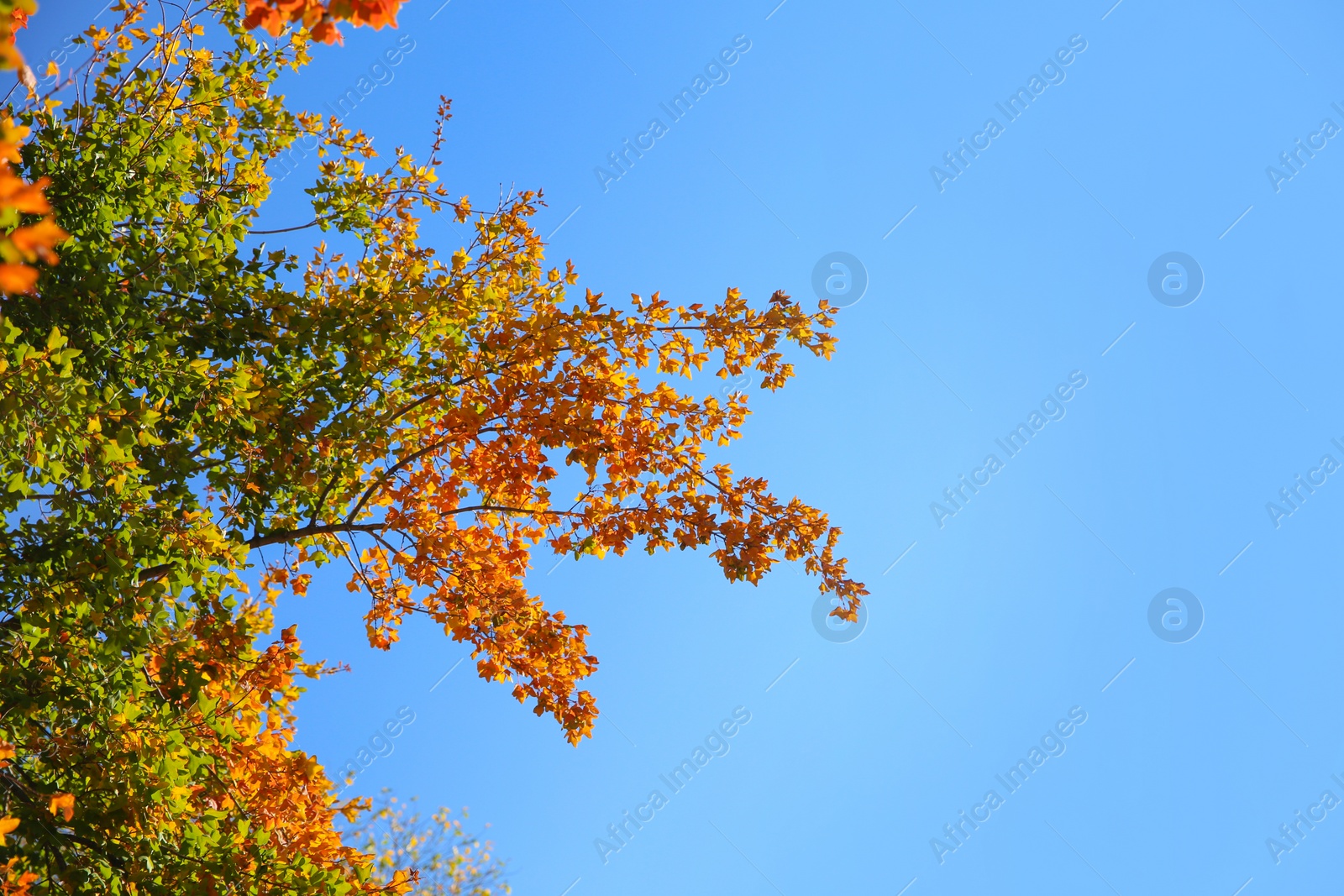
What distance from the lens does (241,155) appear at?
5.84m

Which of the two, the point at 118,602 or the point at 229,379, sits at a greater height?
the point at 229,379

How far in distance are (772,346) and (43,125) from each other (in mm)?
4388

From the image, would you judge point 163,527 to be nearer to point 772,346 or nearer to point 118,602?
point 118,602

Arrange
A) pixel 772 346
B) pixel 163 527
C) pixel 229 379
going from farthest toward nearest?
pixel 772 346 < pixel 229 379 < pixel 163 527

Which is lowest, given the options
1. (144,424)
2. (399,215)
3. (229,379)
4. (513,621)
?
(513,621)

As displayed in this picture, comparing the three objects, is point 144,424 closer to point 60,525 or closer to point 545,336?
point 60,525

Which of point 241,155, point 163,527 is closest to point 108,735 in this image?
point 163,527

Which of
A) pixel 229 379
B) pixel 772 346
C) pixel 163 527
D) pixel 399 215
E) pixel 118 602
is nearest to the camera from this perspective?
pixel 118 602

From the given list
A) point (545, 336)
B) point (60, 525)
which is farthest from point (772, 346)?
point (60, 525)

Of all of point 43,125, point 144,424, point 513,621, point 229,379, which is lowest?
point 513,621

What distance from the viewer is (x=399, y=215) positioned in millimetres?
6523

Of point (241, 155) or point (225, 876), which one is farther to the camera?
point (241, 155)

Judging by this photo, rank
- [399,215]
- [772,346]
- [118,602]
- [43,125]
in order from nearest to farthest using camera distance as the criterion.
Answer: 1. [118,602]
2. [43,125]
3. [772,346]
4. [399,215]

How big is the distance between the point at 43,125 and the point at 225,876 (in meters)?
4.17
